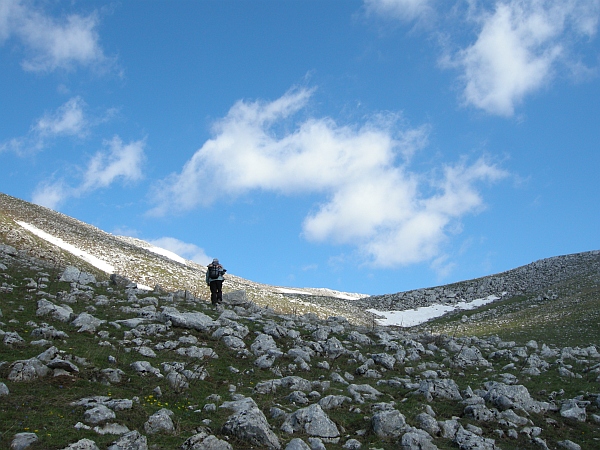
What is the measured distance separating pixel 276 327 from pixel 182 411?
343 inches

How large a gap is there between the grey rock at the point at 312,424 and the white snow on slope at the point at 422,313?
43.0 meters

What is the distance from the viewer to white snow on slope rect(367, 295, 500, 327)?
181 feet

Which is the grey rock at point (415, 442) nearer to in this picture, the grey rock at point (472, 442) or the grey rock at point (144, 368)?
the grey rock at point (472, 442)

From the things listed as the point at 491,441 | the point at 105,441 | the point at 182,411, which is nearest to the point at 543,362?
the point at 491,441

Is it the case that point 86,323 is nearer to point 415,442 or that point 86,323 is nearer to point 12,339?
point 12,339

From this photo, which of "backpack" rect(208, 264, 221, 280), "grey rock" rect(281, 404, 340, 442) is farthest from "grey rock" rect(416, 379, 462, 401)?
"backpack" rect(208, 264, 221, 280)

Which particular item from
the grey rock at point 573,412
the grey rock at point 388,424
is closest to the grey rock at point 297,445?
the grey rock at point 388,424

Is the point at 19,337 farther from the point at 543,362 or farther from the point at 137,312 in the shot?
the point at 543,362

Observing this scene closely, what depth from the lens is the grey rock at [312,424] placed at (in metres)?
11.2

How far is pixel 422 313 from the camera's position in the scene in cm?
5856

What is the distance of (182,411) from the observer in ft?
37.4

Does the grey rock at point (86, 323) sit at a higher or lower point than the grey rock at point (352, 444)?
higher

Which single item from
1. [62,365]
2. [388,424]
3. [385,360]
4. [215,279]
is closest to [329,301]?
[215,279]

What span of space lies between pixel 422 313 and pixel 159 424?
171 ft
